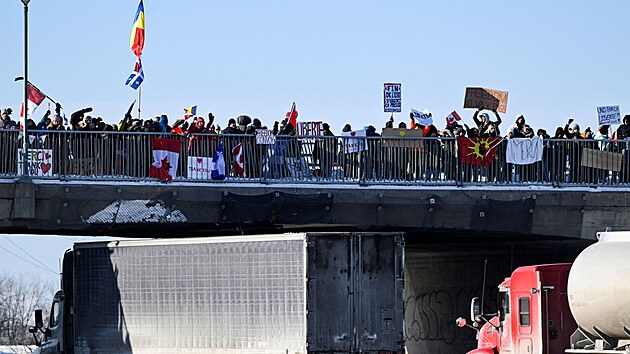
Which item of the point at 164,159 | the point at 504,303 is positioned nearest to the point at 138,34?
the point at 164,159

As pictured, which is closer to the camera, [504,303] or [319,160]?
[504,303]

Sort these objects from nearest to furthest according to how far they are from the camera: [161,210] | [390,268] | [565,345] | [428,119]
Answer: [565,345] < [390,268] < [161,210] < [428,119]

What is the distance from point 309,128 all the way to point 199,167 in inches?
116

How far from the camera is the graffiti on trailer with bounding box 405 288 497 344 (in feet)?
131

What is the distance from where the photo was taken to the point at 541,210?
109 ft

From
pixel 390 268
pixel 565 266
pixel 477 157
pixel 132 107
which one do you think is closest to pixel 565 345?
pixel 565 266

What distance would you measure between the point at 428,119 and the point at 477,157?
196 cm

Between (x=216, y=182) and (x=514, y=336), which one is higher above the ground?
(x=216, y=182)

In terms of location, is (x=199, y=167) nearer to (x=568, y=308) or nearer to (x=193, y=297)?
(x=193, y=297)

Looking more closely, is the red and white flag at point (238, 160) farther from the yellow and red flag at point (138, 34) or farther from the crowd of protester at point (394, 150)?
the yellow and red flag at point (138, 34)

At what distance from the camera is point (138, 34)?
38.3 meters

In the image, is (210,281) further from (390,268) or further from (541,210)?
(541,210)

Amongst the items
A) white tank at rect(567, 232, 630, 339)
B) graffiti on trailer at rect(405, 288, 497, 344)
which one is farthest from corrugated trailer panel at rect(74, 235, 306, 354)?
graffiti on trailer at rect(405, 288, 497, 344)

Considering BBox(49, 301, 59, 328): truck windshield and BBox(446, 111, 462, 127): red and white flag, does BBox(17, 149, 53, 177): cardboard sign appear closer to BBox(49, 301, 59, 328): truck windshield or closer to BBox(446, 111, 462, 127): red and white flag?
BBox(49, 301, 59, 328): truck windshield
